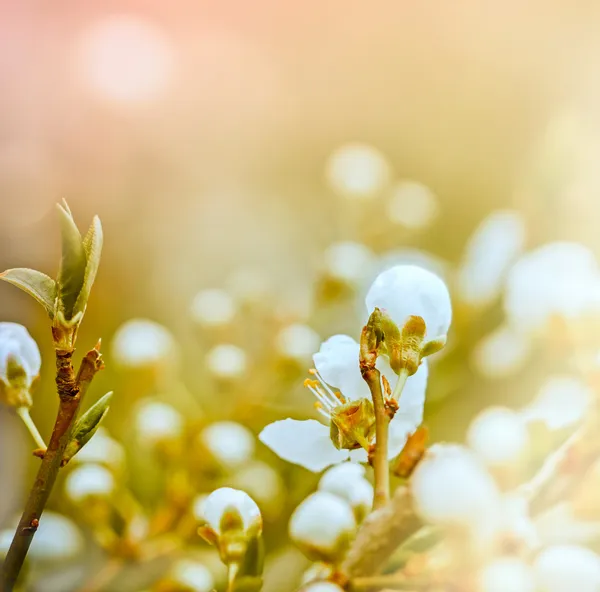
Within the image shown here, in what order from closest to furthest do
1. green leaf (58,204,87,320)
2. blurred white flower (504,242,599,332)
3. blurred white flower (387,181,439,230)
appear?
green leaf (58,204,87,320) < blurred white flower (504,242,599,332) < blurred white flower (387,181,439,230)

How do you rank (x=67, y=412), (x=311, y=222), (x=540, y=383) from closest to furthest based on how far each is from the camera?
(x=67, y=412), (x=540, y=383), (x=311, y=222)

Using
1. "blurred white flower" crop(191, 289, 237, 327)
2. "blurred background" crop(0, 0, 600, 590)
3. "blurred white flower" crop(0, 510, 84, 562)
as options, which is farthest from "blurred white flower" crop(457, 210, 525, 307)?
"blurred white flower" crop(0, 510, 84, 562)

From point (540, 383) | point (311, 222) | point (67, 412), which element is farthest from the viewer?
point (311, 222)

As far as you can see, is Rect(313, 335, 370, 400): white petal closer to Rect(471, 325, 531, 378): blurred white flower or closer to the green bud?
the green bud

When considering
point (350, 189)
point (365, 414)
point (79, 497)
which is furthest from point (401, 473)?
point (350, 189)

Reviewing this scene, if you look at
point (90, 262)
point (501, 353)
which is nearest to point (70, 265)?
point (90, 262)

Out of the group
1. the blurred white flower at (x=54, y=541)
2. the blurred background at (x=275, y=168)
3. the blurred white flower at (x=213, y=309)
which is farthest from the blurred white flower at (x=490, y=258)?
the blurred white flower at (x=54, y=541)

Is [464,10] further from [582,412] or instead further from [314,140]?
[582,412]
